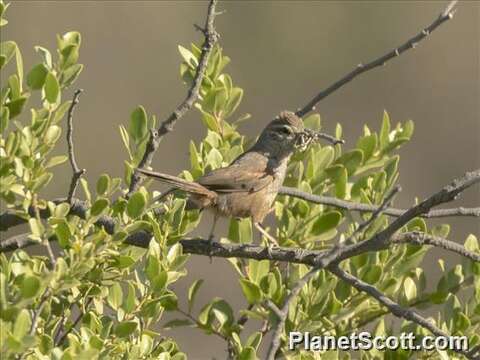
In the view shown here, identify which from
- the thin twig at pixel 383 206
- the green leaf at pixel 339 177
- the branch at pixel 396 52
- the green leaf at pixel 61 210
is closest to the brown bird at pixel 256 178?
the green leaf at pixel 339 177

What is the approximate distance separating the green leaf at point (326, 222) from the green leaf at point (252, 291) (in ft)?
1.29

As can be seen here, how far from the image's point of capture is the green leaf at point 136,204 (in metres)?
3.19

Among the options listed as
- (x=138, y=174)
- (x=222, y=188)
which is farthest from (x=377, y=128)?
(x=138, y=174)

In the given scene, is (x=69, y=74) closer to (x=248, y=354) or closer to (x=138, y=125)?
(x=138, y=125)

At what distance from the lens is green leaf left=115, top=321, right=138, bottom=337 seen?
3.26 m

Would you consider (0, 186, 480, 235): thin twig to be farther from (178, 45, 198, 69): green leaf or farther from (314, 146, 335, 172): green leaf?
(178, 45, 198, 69): green leaf

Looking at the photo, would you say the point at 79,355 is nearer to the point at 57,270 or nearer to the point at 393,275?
the point at 57,270

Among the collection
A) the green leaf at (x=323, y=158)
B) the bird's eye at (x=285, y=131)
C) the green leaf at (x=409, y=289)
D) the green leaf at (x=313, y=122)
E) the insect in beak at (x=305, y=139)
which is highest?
the bird's eye at (x=285, y=131)

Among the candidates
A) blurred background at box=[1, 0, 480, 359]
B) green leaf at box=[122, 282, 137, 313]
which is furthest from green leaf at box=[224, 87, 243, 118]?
blurred background at box=[1, 0, 480, 359]

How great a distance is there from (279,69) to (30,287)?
14.5 metres

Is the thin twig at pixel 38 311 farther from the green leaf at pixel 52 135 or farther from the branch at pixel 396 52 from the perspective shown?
the branch at pixel 396 52

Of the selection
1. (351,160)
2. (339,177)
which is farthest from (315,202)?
(351,160)

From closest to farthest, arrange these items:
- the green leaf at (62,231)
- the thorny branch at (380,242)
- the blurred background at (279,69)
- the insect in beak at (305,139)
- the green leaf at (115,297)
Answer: the thorny branch at (380,242) → the green leaf at (62,231) → the green leaf at (115,297) → the insect in beak at (305,139) → the blurred background at (279,69)

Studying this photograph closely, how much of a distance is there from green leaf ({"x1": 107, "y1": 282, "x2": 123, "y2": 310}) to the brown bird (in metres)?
0.87
